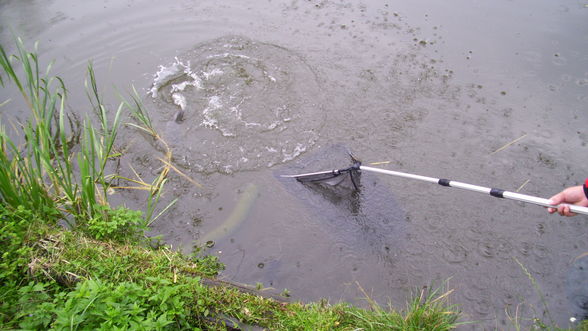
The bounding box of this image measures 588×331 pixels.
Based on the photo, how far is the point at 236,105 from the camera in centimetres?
487

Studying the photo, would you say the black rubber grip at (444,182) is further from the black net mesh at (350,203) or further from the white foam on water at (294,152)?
the white foam on water at (294,152)

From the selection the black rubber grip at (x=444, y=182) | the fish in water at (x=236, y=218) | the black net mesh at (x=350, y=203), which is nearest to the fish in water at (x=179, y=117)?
the fish in water at (x=236, y=218)

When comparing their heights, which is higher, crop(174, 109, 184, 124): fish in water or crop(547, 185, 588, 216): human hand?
crop(174, 109, 184, 124): fish in water

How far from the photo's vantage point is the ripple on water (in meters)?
4.36

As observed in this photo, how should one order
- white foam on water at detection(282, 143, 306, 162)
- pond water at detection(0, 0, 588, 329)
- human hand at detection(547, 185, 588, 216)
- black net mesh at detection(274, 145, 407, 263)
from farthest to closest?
white foam on water at detection(282, 143, 306, 162) < black net mesh at detection(274, 145, 407, 263) < pond water at detection(0, 0, 588, 329) < human hand at detection(547, 185, 588, 216)

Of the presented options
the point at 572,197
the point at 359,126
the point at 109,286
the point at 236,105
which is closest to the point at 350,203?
the point at 359,126

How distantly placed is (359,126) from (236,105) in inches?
63.2

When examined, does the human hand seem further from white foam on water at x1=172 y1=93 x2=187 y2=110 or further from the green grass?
white foam on water at x1=172 y1=93 x2=187 y2=110

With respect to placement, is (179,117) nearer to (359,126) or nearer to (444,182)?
(359,126)

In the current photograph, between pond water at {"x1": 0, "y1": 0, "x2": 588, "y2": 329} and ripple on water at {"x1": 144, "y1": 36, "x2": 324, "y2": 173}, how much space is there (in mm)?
23

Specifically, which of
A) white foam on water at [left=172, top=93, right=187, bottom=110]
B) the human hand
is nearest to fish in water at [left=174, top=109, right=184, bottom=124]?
white foam on water at [left=172, top=93, right=187, bottom=110]

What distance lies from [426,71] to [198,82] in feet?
10.3

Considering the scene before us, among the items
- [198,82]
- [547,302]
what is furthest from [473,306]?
[198,82]

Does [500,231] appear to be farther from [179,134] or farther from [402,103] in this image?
[179,134]
